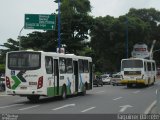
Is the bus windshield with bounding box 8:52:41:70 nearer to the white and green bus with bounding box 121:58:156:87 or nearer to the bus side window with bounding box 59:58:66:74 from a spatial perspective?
the bus side window with bounding box 59:58:66:74

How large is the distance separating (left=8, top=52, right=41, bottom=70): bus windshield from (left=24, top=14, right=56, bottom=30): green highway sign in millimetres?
17695

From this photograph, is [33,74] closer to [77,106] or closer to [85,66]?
[77,106]

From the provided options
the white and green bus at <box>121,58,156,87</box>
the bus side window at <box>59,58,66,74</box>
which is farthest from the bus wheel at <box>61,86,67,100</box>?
the white and green bus at <box>121,58,156,87</box>

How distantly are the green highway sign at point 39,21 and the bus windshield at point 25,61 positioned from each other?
17695 mm

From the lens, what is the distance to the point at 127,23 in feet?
260

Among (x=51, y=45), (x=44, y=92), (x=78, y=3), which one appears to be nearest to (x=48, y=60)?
(x=44, y=92)

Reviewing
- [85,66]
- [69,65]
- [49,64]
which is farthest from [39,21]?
[49,64]

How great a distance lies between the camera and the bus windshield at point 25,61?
81.5 feet

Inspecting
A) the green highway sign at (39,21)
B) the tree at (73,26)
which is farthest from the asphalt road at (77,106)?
the tree at (73,26)

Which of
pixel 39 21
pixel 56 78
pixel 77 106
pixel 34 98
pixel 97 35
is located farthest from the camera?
pixel 97 35

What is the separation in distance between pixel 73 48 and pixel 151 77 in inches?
425

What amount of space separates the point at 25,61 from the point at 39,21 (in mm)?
18450

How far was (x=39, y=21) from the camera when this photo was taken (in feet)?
141

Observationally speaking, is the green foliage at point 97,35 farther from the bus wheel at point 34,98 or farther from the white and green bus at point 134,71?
the bus wheel at point 34,98
